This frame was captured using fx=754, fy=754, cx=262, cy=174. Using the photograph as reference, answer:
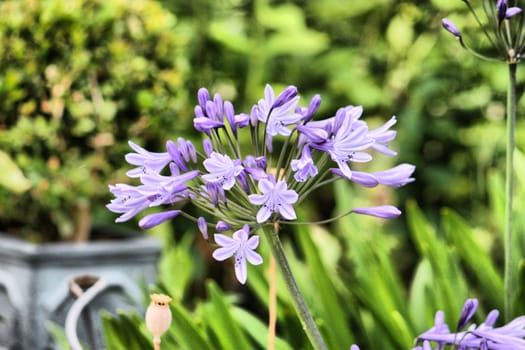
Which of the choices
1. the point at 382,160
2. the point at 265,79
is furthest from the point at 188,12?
the point at 382,160

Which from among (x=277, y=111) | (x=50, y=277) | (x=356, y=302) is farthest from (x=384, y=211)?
(x=50, y=277)

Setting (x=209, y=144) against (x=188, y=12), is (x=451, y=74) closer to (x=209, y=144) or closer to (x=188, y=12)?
(x=188, y=12)

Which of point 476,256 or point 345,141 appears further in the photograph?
point 476,256

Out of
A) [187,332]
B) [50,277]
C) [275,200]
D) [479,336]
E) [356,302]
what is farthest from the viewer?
[50,277]

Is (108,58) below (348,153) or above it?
above

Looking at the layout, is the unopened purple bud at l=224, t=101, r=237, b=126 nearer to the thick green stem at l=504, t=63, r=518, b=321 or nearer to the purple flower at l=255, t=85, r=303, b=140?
the purple flower at l=255, t=85, r=303, b=140

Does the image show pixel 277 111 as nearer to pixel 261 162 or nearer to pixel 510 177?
pixel 261 162

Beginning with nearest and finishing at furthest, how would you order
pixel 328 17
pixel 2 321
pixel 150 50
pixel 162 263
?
pixel 2 321, pixel 150 50, pixel 162 263, pixel 328 17
